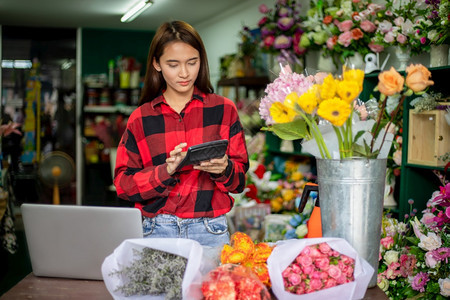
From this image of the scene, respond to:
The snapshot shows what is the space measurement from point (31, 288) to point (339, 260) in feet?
2.88

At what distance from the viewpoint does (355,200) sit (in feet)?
4.44

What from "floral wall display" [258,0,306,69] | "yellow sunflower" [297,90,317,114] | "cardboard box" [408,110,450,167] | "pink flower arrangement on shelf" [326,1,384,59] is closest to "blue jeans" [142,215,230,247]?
"yellow sunflower" [297,90,317,114]

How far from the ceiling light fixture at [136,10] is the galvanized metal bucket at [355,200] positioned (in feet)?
19.0

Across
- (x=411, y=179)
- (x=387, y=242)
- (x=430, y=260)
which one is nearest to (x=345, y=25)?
(x=411, y=179)

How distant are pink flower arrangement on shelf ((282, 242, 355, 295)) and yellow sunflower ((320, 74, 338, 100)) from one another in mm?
363

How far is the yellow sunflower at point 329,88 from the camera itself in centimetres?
128

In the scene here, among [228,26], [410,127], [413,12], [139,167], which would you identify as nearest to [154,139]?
[139,167]

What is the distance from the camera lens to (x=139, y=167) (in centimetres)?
191

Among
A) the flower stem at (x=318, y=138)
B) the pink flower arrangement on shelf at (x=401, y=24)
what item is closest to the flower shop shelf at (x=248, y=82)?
the pink flower arrangement on shelf at (x=401, y=24)

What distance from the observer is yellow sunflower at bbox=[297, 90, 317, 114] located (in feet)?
4.25

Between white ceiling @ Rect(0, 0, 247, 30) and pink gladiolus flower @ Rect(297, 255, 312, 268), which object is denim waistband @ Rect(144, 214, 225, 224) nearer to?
pink gladiolus flower @ Rect(297, 255, 312, 268)

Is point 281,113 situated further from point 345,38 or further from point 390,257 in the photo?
point 345,38

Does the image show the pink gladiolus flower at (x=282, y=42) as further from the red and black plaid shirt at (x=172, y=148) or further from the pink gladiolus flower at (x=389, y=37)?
the red and black plaid shirt at (x=172, y=148)

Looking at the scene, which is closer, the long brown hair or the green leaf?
the green leaf
